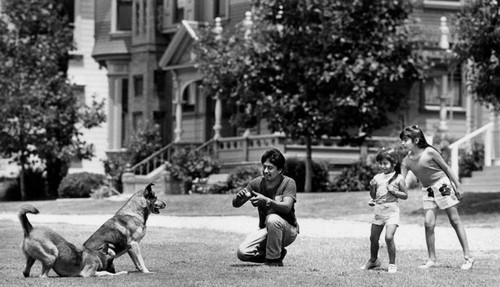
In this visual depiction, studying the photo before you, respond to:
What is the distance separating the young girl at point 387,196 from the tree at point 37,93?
29245mm

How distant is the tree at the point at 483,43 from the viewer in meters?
29.5

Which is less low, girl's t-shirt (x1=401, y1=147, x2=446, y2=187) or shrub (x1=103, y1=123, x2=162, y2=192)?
girl's t-shirt (x1=401, y1=147, x2=446, y2=187)

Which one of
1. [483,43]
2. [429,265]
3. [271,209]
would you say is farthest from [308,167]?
[271,209]

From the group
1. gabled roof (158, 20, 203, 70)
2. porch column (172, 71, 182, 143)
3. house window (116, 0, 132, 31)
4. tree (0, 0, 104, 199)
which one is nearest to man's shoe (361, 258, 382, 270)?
gabled roof (158, 20, 203, 70)

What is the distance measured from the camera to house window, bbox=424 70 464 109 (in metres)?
42.8

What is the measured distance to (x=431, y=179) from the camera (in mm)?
16203

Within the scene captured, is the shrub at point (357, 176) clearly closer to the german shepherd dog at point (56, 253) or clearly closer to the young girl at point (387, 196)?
the young girl at point (387, 196)

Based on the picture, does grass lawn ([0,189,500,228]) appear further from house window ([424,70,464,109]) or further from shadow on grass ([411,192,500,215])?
house window ([424,70,464,109])

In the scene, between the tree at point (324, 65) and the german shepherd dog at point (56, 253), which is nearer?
the german shepherd dog at point (56, 253)

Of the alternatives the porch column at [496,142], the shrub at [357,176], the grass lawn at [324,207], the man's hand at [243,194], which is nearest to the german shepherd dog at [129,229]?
the man's hand at [243,194]

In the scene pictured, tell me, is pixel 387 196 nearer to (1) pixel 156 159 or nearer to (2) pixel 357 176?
(2) pixel 357 176

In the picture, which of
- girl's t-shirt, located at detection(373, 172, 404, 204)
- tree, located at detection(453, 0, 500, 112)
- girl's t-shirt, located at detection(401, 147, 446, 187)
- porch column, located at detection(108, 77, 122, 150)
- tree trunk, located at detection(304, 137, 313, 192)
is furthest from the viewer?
porch column, located at detection(108, 77, 122, 150)

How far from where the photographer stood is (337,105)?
36.0 m

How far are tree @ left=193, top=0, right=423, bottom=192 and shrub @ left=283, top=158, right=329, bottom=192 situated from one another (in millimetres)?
1671
